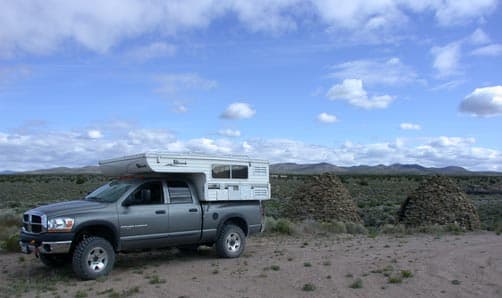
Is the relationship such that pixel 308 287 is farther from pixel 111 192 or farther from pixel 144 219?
pixel 111 192

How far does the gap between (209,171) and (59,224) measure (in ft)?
11.6

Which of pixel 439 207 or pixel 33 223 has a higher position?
pixel 33 223

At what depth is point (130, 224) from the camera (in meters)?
10.4

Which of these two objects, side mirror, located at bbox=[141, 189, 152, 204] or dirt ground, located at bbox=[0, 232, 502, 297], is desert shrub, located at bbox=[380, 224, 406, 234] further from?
side mirror, located at bbox=[141, 189, 152, 204]

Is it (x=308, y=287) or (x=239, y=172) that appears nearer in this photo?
(x=308, y=287)

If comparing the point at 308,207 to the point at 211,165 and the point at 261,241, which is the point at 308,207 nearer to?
the point at 261,241

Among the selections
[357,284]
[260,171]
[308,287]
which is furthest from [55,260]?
[357,284]

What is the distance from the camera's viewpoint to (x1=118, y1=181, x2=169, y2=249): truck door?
10.4m

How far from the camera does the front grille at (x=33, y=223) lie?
378 inches

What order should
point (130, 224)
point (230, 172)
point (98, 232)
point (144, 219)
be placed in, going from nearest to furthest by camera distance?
point (98, 232)
point (130, 224)
point (144, 219)
point (230, 172)

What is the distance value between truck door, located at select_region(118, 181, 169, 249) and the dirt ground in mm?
610

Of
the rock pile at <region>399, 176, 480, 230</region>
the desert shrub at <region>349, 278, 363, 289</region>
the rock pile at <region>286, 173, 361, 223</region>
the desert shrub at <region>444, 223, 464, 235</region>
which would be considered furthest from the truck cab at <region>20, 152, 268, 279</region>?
the rock pile at <region>399, 176, 480, 230</region>

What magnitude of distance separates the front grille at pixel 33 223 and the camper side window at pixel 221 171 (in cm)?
388

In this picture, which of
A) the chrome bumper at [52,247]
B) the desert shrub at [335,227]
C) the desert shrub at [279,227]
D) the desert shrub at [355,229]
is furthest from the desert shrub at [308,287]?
the desert shrub at [355,229]
